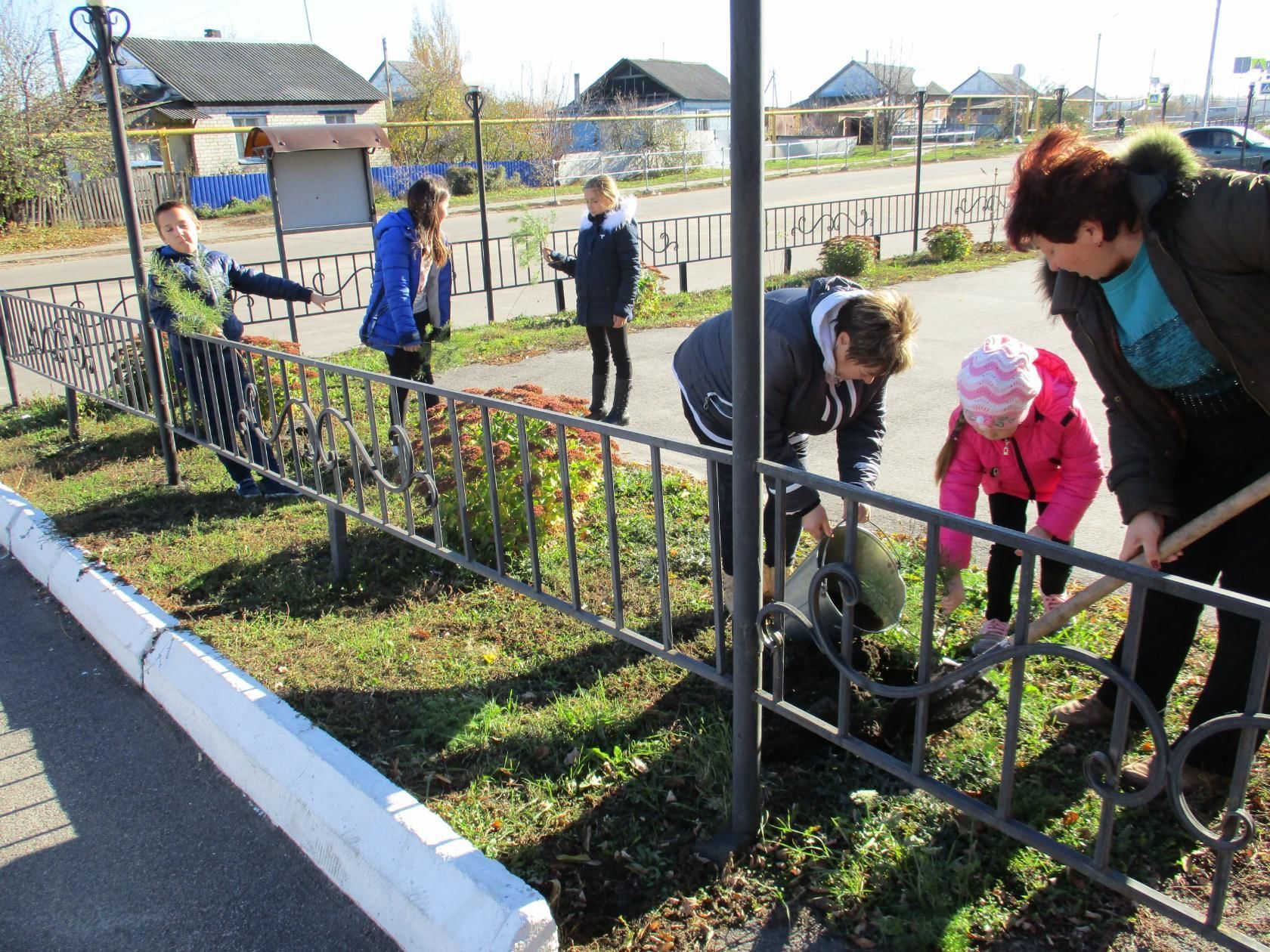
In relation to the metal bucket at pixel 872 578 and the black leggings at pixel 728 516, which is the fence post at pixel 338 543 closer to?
the black leggings at pixel 728 516

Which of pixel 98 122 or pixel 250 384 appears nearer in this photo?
pixel 250 384

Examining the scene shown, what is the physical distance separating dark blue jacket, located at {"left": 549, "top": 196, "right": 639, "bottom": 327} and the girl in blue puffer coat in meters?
1.28

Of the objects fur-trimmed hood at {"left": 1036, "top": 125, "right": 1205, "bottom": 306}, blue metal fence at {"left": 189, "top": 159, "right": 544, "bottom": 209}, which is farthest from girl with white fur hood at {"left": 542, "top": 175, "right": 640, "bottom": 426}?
blue metal fence at {"left": 189, "top": 159, "right": 544, "bottom": 209}

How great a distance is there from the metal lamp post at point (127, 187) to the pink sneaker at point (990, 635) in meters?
4.18

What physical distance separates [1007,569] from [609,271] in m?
3.89

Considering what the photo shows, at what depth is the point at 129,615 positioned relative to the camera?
3.69 m

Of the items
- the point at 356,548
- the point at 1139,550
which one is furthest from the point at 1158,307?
the point at 356,548

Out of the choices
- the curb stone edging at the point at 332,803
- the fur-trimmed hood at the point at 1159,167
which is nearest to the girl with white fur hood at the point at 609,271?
the curb stone edging at the point at 332,803

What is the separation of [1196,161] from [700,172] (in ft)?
114

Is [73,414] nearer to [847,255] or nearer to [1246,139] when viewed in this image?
[847,255]

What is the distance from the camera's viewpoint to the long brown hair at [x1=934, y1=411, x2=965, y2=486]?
3043 millimetres

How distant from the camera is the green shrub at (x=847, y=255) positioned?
460 inches

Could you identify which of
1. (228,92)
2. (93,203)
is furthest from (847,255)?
(228,92)

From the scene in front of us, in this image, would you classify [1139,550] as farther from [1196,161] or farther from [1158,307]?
[1196,161]
